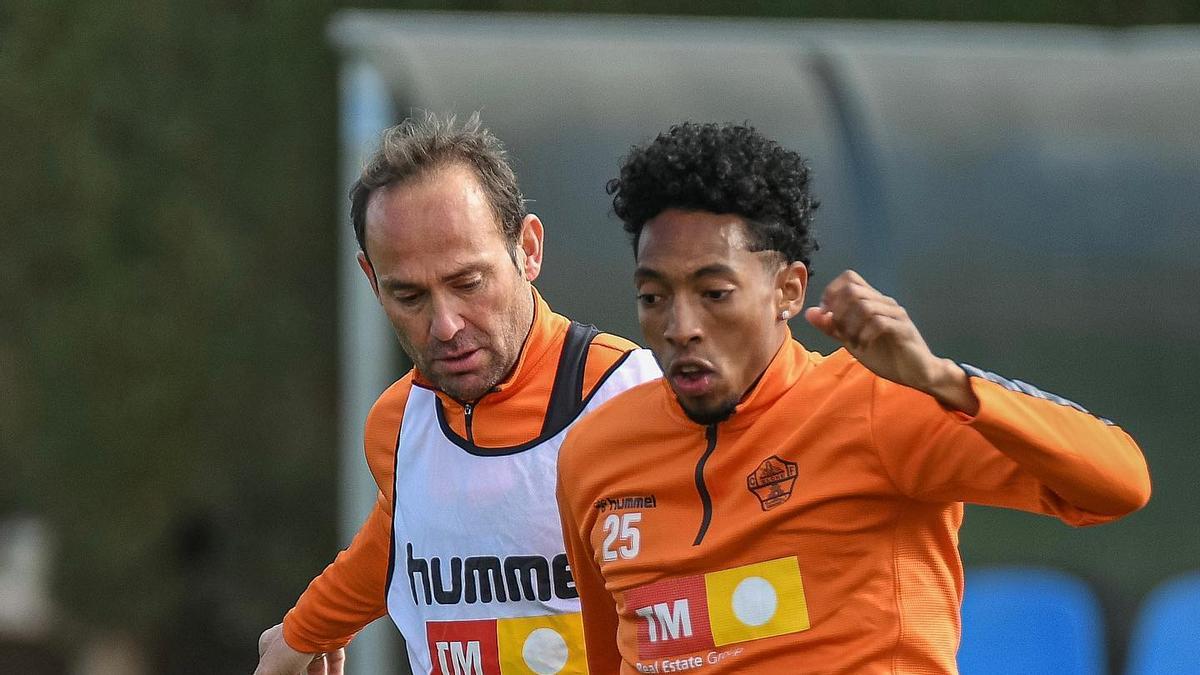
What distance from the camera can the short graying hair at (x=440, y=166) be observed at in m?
3.28

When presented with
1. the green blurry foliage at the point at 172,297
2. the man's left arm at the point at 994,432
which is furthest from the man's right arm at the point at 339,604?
the green blurry foliage at the point at 172,297

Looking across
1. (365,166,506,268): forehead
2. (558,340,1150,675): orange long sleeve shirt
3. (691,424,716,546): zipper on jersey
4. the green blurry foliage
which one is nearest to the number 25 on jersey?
(558,340,1150,675): orange long sleeve shirt

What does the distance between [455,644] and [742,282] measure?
1.05m

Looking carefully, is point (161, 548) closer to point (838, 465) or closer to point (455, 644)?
point (455, 644)

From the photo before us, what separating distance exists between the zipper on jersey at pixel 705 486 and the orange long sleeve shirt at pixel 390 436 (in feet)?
1.86

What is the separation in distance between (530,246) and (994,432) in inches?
50.9

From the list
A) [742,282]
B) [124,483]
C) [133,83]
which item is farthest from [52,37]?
[742,282]

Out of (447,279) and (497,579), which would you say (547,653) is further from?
(447,279)

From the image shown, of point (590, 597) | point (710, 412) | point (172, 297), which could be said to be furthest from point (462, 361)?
point (172, 297)

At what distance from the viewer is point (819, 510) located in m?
2.60

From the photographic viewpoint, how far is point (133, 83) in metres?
8.91

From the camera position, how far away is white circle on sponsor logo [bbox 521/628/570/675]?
3.22m

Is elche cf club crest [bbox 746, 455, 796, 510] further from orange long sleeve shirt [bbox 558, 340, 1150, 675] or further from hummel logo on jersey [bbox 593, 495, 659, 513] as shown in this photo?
hummel logo on jersey [bbox 593, 495, 659, 513]

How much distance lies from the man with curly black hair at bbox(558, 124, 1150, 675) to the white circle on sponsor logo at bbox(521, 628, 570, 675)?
43 cm
